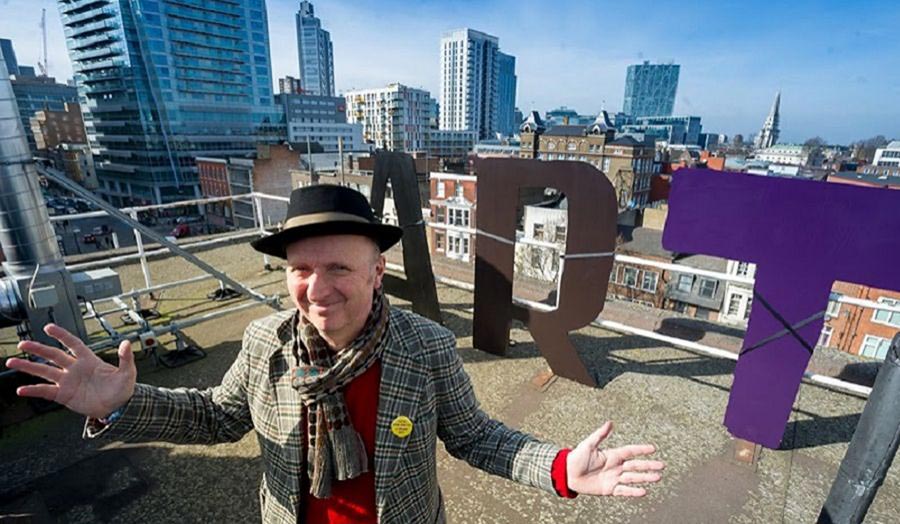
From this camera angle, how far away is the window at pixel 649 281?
25.7 m

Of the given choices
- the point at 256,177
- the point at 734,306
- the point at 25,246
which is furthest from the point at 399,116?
the point at 25,246

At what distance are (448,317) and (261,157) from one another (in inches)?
1466

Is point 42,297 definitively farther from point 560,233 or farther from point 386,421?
point 560,233

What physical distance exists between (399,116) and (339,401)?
101 m

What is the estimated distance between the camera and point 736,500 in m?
2.79

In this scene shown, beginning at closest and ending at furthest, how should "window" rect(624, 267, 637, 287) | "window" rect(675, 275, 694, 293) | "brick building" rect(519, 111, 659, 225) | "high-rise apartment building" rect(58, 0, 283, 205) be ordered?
1. "window" rect(675, 275, 694, 293)
2. "window" rect(624, 267, 637, 287)
3. "brick building" rect(519, 111, 659, 225)
4. "high-rise apartment building" rect(58, 0, 283, 205)

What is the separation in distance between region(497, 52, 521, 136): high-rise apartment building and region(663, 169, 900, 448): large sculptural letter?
178662 mm

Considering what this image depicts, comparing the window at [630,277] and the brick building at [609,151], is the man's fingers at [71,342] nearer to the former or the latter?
the window at [630,277]

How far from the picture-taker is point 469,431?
1.81 meters

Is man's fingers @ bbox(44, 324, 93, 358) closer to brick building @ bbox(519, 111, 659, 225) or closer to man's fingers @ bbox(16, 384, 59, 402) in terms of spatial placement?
man's fingers @ bbox(16, 384, 59, 402)

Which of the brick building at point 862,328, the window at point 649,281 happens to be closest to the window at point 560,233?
the window at point 649,281

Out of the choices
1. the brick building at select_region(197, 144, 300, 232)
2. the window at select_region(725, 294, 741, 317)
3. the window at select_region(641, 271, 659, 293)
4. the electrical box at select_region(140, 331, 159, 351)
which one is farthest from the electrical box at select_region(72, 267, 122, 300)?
the brick building at select_region(197, 144, 300, 232)

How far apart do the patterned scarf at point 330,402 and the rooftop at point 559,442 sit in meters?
1.48

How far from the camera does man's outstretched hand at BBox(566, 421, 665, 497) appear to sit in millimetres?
1501
